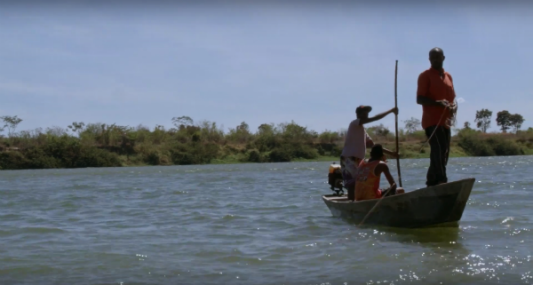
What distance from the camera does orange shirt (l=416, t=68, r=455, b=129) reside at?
8312 millimetres

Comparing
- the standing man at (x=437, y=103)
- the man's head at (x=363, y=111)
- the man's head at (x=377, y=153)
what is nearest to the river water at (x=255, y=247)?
the man's head at (x=377, y=153)

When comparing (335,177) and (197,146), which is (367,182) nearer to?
(335,177)

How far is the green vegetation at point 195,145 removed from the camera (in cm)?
4994

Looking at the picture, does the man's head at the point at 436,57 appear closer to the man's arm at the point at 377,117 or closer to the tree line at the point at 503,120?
the man's arm at the point at 377,117

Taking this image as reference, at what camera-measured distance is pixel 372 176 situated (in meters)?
9.23

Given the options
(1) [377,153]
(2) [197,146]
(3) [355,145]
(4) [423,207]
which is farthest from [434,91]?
(2) [197,146]

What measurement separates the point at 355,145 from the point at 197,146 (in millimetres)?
45826

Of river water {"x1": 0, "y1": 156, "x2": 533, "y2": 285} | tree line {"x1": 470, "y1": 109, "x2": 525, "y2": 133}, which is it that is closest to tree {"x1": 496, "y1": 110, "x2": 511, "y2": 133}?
tree line {"x1": 470, "y1": 109, "x2": 525, "y2": 133}

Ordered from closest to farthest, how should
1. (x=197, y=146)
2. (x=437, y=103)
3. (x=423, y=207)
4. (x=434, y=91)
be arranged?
(x=437, y=103) < (x=434, y=91) < (x=423, y=207) < (x=197, y=146)

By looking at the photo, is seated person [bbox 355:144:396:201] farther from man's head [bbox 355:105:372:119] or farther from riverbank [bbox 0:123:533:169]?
riverbank [bbox 0:123:533:169]

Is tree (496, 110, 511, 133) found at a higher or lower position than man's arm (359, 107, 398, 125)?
higher

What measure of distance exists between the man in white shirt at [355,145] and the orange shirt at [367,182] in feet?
0.74

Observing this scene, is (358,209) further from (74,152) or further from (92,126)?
(92,126)

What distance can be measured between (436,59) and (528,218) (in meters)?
3.35
